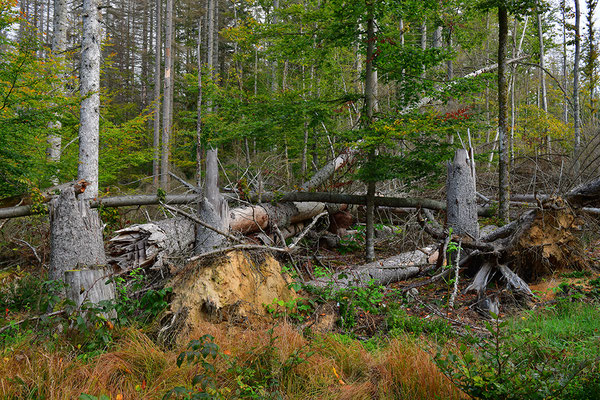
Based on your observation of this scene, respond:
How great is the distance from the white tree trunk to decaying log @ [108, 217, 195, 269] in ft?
8.59

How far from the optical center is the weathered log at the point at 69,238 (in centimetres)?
411

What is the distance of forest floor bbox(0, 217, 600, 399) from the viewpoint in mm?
2549

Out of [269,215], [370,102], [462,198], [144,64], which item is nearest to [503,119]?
[462,198]

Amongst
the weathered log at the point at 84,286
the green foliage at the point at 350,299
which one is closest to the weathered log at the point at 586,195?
the green foliage at the point at 350,299

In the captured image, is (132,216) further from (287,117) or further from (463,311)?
(463,311)

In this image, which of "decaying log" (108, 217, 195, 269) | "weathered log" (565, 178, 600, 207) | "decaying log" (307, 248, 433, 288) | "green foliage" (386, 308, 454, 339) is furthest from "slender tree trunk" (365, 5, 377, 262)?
"decaying log" (108, 217, 195, 269)

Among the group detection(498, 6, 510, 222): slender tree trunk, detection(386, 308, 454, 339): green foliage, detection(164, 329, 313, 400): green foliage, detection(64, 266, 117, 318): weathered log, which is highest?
detection(498, 6, 510, 222): slender tree trunk

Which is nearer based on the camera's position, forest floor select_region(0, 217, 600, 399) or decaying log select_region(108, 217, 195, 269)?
forest floor select_region(0, 217, 600, 399)

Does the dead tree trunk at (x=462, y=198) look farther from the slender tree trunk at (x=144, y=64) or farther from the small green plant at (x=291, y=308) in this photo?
the slender tree trunk at (x=144, y=64)

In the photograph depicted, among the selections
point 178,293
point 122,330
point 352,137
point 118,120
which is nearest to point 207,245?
point 178,293

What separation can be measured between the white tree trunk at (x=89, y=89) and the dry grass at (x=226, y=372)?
16.7ft

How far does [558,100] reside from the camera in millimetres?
22672

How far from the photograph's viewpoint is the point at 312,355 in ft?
10.4

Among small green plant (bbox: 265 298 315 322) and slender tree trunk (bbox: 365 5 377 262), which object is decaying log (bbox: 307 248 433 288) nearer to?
slender tree trunk (bbox: 365 5 377 262)
